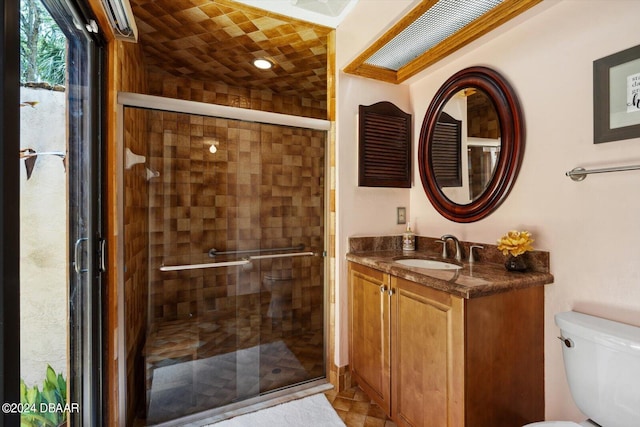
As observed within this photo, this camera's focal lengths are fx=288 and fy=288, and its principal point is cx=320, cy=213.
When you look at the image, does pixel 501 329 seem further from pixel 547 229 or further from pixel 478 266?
pixel 547 229

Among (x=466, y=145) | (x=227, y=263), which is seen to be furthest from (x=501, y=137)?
(x=227, y=263)

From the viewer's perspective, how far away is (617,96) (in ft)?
3.75

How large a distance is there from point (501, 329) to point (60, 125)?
6.43 ft

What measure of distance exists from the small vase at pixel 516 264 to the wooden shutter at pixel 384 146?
0.92 metres

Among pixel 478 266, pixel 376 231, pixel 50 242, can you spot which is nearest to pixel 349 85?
pixel 376 231

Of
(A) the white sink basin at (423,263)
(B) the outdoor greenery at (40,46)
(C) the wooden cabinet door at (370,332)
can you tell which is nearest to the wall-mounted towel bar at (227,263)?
(C) the wooden cabinet door at (370,332)

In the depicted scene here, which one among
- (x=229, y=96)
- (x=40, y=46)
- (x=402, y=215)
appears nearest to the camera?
(x=40, y=46)

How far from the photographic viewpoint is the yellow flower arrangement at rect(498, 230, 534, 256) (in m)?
1.37

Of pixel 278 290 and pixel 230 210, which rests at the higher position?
pixel 230 210

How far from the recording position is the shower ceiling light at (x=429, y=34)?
1404 mm

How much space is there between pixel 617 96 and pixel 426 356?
1.34 m

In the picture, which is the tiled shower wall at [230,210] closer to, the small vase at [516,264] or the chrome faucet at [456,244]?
the chrome faucet at [456,244]

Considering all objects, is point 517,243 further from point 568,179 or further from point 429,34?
point 429,34

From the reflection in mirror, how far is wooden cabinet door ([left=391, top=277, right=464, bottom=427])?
0.77 metres
